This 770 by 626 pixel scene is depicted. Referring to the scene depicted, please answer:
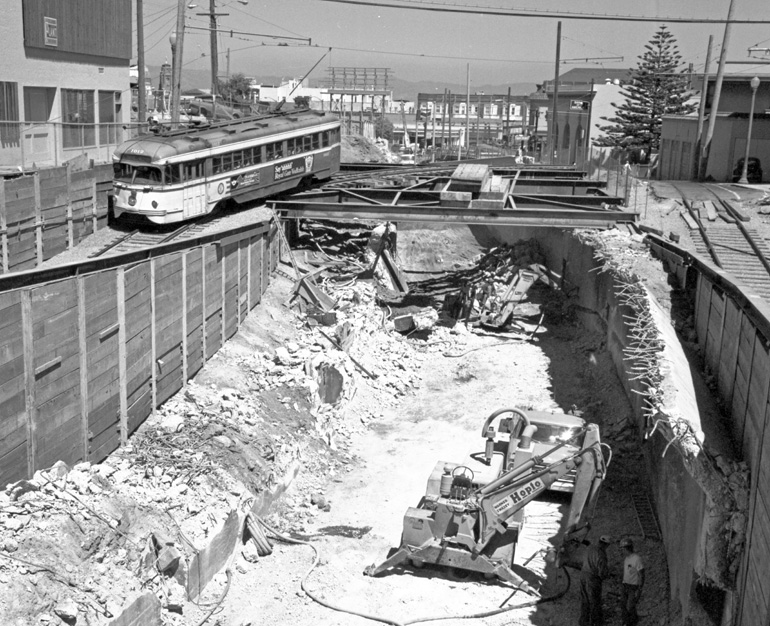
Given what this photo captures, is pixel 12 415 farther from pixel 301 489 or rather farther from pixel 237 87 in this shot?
pixel 237 87

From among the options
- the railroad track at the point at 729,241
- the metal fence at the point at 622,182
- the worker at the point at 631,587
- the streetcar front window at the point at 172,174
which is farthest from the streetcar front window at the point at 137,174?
the worker at the point at 631,587

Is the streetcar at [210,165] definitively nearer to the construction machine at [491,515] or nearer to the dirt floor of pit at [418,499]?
the dirt floor of pit at [418,499]

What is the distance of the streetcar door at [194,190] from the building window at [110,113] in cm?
1194

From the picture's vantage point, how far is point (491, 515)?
1416 cm

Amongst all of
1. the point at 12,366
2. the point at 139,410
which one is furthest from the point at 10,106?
the point at 12,366

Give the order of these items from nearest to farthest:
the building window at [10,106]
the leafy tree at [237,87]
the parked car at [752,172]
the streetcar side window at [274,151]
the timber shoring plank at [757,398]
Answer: the timber shoring plank at [757,398]
the streetcar side window at [274,151]
the building window at [10,106]
the parked car at [752,172]
the leafy tree at [237,87]

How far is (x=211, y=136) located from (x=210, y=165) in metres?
0.99

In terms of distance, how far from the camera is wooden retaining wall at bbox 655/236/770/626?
33.4 feet

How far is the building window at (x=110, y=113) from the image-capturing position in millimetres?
37219

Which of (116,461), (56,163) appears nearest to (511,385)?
(116,461)

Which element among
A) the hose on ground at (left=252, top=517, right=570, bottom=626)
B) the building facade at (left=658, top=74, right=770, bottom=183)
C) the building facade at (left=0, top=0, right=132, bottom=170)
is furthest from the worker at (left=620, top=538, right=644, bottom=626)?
the building facade at (left=658, top=74, right=770, bottom=183)

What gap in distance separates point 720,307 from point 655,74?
48655 millimetres

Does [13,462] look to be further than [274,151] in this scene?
No

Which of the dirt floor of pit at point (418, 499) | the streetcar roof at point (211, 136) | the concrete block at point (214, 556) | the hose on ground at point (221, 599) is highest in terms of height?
the streetcar roof at point (211, 136)
